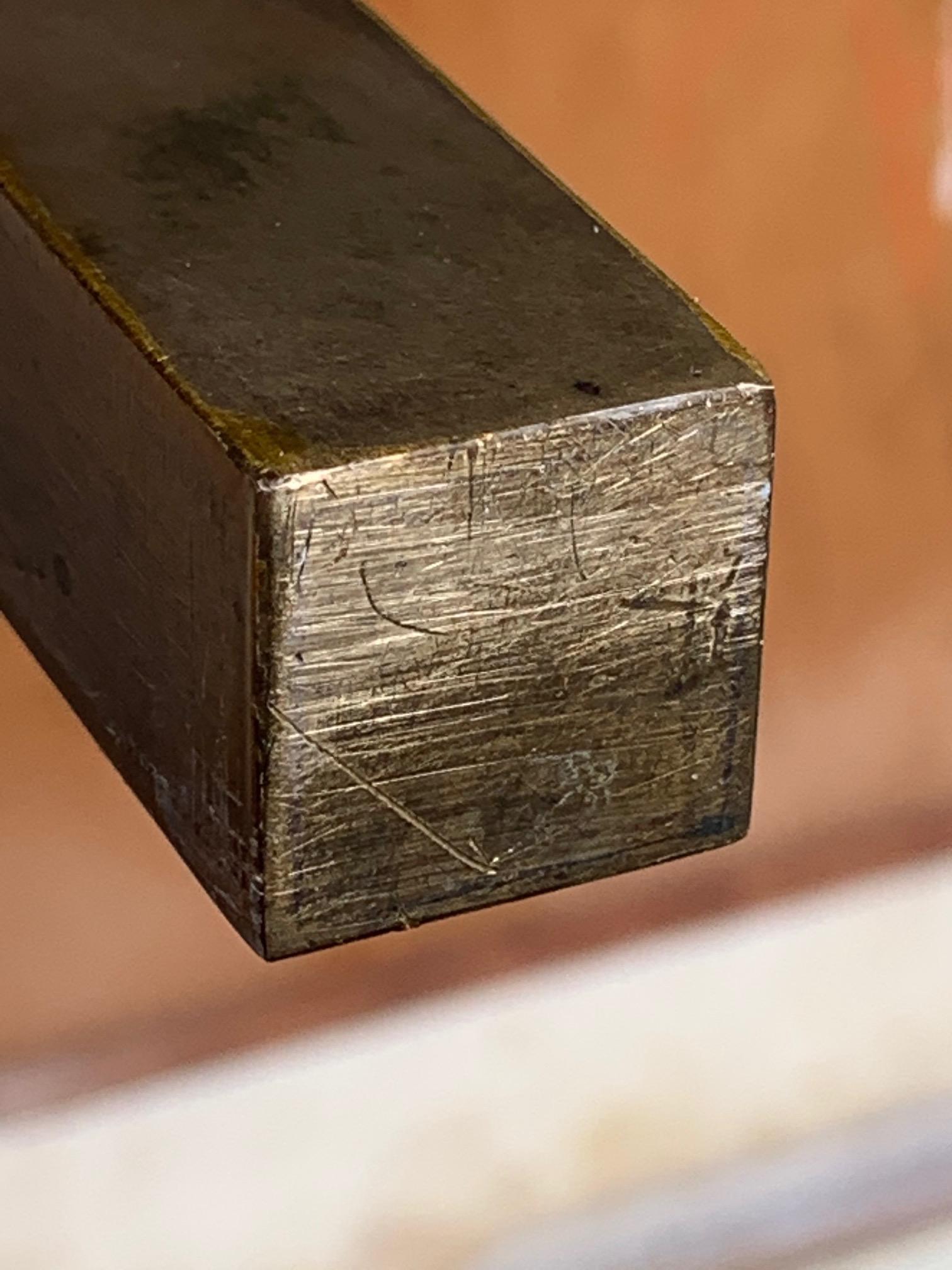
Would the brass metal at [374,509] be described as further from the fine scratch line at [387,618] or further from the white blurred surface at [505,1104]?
the white blurred surface at [505,1104]

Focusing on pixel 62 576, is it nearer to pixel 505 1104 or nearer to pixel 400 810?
pixel 400 810

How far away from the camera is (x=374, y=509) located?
0.18 m

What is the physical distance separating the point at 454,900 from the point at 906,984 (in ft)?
2.25

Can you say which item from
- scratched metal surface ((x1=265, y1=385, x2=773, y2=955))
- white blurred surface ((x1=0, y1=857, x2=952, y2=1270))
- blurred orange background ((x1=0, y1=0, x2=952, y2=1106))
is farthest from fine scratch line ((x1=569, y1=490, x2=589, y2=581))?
white blurred surface ((x1=0, y1=857, x2=952, y2=1270))

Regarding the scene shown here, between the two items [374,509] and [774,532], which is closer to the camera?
[374,509]

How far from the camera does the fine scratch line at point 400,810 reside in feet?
0.62

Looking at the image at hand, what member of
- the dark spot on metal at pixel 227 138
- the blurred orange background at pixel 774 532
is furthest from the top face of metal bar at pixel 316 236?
the blurred orange background at pixel 774 532

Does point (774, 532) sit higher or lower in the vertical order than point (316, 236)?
lower

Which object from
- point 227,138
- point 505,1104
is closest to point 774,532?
point 505,1104

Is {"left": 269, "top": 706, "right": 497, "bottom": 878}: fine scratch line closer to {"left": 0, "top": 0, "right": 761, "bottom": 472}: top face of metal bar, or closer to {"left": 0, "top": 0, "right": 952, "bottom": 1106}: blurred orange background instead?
{"left": 0, "top": 0, "right": 761, "bottom": 472}: top face of metal bar

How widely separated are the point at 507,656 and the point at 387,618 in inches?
0.6

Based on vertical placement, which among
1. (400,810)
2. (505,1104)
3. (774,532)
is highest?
(400,810)

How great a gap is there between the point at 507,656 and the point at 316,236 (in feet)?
0.20

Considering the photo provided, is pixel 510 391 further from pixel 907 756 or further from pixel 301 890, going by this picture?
pixel 907 756
